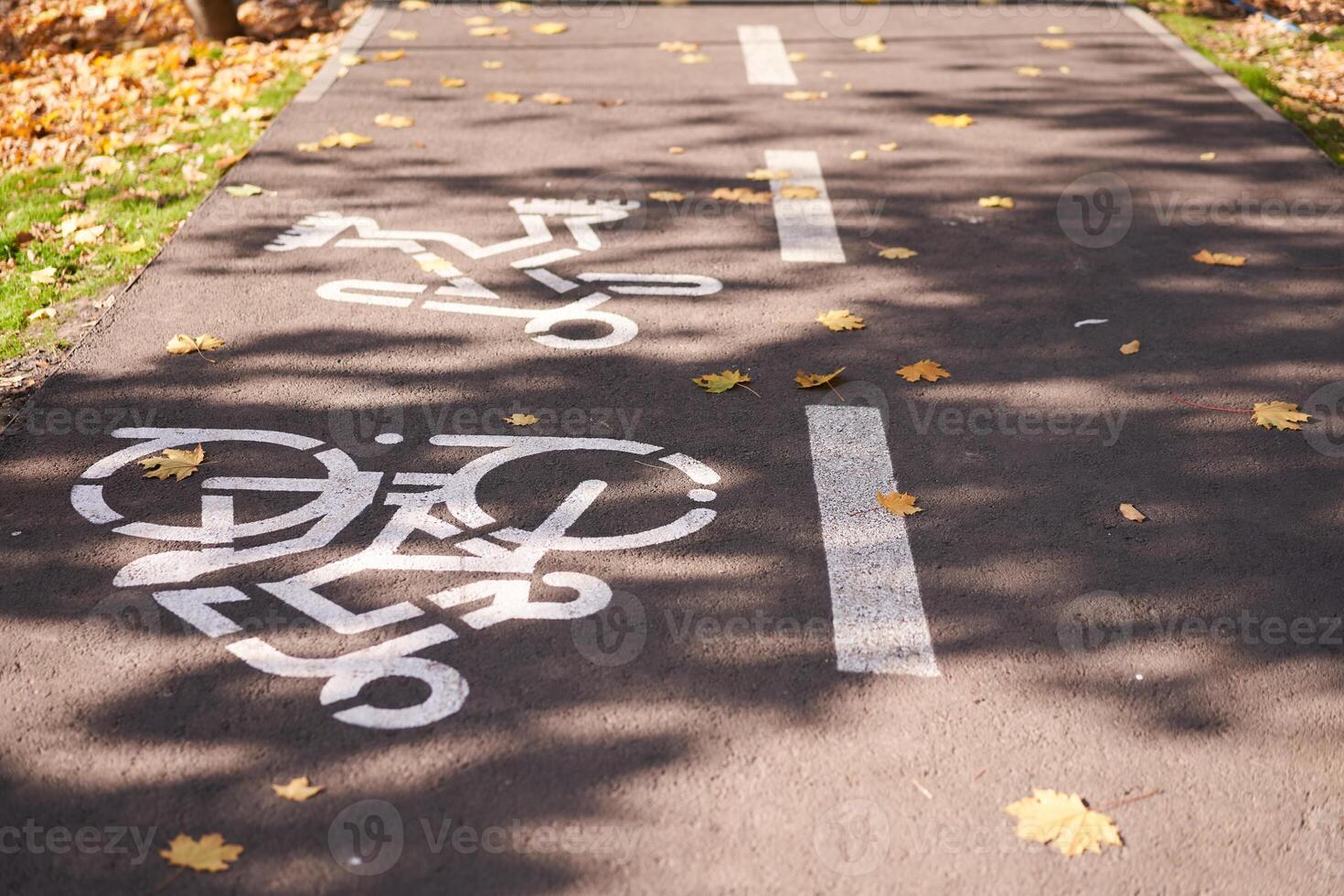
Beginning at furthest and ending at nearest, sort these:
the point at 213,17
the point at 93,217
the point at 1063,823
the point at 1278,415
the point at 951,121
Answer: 1. the point at 213,17
2. the point at 951,121
3. the point at 93,217
4. the point at 1278,415
5. the point at 1063,823

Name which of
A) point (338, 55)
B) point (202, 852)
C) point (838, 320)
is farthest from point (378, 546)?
point (338, 55)

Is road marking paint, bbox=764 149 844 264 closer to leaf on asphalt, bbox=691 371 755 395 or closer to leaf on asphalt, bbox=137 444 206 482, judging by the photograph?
leaf on asphalt, bbox=691 371 755 395

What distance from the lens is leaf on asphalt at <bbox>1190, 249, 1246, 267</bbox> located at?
6137 millimetres

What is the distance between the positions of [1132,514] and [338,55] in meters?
7.37

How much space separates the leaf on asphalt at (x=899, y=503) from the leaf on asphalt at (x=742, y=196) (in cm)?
298

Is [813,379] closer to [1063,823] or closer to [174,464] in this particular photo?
[1063,823]

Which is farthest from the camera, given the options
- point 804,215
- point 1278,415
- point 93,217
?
point 804,215

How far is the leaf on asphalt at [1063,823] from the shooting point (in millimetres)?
2926

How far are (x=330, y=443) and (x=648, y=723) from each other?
1859 millimetres

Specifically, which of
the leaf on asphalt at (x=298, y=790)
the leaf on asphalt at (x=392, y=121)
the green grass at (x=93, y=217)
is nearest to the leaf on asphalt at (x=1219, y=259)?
the leaf on asphalt at (x=392, y=121)

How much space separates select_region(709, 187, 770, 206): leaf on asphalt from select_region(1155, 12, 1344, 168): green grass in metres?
3.72

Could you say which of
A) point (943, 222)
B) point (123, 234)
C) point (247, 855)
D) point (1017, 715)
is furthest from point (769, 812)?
point (123, 234)

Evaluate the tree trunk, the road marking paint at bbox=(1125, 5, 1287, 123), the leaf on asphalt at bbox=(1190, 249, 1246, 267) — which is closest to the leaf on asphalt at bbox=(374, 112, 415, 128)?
the tree trunk

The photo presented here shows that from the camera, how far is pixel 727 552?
3920 mm
